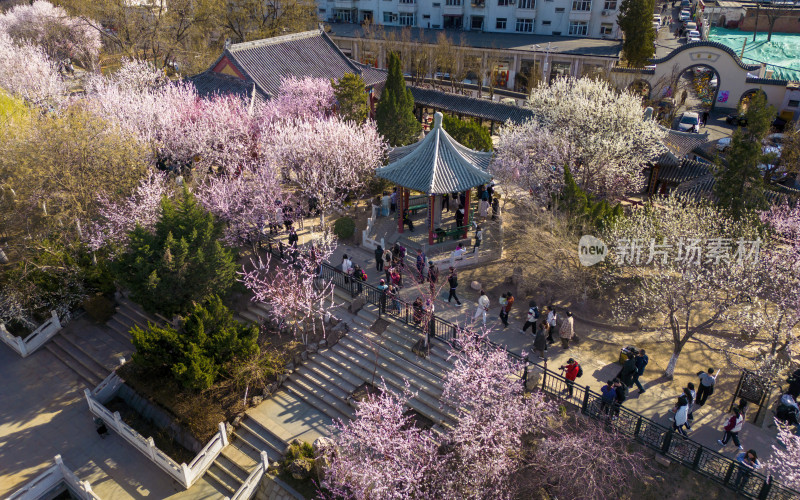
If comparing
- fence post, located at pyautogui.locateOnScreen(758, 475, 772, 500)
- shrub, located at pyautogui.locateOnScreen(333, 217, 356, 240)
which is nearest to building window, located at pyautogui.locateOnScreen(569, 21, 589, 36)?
shrub, located at pyautogui.locateOnScreen(333, 217, 356, 240)

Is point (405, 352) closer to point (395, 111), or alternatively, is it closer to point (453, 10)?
point (395, 111)

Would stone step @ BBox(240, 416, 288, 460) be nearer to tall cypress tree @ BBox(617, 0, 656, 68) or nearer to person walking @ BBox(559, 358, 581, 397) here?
person walking @ BBox(559, 358, 581, 397)

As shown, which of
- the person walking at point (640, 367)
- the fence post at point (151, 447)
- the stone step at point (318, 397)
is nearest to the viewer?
the person walking at point (640, 367)

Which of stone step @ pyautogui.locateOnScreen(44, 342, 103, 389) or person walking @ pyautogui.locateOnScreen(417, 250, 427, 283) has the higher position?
person walking @ pyautogui.locateOnScreen(417, 250, 427, 283)

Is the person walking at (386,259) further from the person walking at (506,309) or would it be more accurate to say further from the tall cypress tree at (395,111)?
the tall cypress tree at (395,111)

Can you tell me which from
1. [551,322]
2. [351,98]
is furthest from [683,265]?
[351,98]

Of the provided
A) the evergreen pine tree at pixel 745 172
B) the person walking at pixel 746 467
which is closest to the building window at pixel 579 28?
the evergreen pine tree at pixel 745 172

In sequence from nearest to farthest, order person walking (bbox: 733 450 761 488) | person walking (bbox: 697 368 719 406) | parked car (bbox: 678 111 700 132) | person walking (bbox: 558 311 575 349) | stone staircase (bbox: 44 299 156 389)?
person walking (bbox: 733 450 761 488) < person walking (bbox: 697 368 719 406) < person walking (bbox: 558 311 575 349) < stone staircase (bbox: 44 299 156 389) < parked car (bbox: 678 111 700 132)
